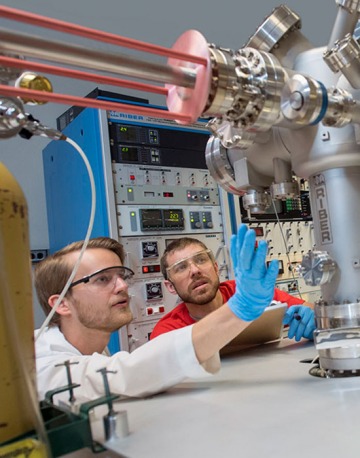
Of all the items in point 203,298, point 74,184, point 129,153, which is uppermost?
point 129,153

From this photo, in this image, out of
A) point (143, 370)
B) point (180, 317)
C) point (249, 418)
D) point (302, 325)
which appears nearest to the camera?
point (249, 418)

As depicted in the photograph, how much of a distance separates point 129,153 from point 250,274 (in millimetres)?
1726

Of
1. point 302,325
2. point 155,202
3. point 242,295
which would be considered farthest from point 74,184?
point 242,295

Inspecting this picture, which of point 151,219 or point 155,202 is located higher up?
point 155,202

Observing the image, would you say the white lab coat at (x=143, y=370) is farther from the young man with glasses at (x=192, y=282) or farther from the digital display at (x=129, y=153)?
the digital display at (x=129, y=153)

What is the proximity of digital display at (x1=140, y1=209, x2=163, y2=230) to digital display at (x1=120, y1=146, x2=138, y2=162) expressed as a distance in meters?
0.30

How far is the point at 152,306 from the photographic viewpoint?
245cm

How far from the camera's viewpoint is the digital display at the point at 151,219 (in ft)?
7.98

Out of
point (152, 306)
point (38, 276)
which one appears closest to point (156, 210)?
point (152, 306)

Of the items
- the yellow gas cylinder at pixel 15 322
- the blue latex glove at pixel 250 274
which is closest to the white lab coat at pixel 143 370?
the blue latex glove at pixel 250 274

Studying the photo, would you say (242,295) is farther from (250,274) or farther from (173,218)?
(173,218)

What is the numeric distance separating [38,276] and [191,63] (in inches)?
44.8

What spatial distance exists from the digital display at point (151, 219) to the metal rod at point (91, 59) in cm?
189

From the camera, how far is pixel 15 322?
466 millimetres
